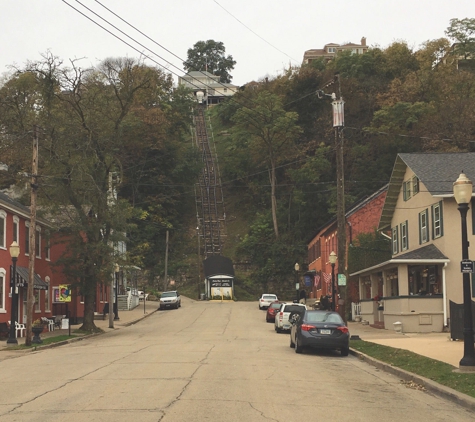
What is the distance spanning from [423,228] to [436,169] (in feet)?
10.2

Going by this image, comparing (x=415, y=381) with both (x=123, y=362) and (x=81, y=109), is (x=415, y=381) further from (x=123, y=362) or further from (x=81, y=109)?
(x=81, y=109)

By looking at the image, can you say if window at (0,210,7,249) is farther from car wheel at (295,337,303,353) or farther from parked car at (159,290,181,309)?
parked car at (159,290,181,309)

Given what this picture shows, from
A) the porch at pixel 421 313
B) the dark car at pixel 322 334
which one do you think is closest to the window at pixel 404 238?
→ the porch at pixel 421 313

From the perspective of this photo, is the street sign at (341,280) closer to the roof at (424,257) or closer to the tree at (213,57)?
the roof at (424,257)

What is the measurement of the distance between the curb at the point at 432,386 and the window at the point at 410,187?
16.9 meters

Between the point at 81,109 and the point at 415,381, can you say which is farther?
the point at 81,109

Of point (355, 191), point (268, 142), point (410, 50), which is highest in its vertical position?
point (410, 50)

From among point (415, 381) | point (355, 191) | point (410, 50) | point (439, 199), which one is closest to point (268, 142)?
point (355, 191)

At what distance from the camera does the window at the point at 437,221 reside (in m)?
32.5

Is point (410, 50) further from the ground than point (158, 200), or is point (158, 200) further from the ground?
point (410, 50)

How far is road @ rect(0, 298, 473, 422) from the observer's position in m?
10.9

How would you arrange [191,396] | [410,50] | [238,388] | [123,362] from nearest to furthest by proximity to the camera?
[191,396]
[238,388]
[123,362]
[410,50]

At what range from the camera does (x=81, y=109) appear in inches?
1574

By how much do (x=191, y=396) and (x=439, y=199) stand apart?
2301 centimetres
